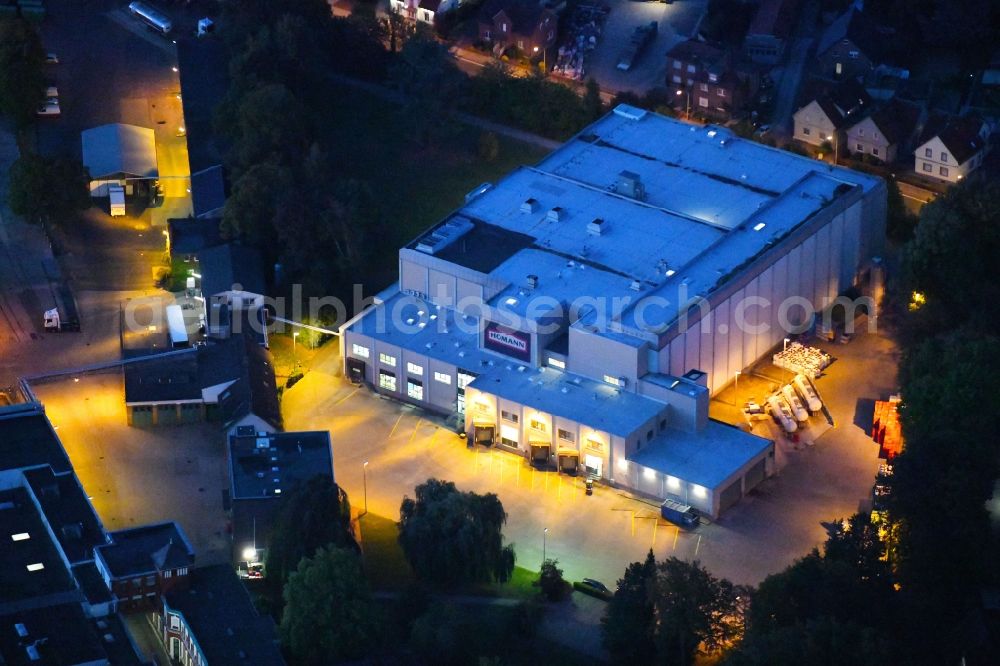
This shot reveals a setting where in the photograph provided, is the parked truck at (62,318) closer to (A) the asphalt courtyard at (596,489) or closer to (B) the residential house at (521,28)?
(A) the asphalt courtyard at (596,489)

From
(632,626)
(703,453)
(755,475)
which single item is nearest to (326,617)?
(632,626)

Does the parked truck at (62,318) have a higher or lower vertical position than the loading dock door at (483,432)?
higher

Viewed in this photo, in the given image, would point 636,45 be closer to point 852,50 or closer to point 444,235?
point 852,50

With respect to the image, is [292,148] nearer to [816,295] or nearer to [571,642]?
[816,295]

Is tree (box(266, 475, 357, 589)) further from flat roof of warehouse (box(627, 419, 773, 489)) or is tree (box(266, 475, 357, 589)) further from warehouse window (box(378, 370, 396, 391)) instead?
flat roof of warehouse (box(627, 419, 773, 489))

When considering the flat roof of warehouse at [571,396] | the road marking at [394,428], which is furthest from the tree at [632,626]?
the road marking at [394,428]

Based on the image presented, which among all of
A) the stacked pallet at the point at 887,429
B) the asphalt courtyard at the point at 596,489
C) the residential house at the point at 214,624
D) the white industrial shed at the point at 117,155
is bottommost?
the asphalt courtyard at the point at 596,489
